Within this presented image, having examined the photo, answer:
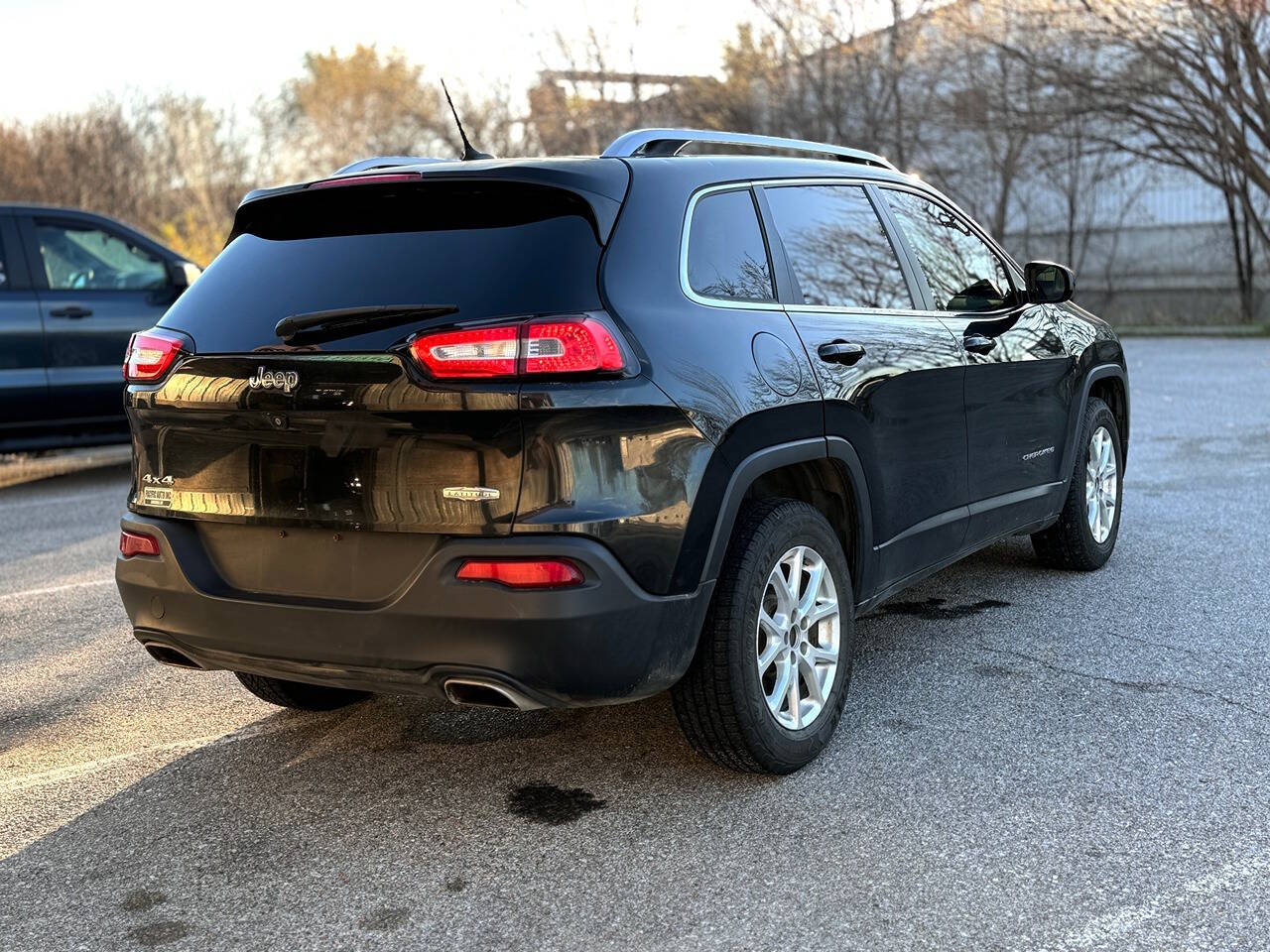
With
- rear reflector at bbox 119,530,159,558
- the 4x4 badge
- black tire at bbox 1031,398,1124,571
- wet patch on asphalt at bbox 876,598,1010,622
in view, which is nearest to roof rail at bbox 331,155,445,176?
the 4x4 badge

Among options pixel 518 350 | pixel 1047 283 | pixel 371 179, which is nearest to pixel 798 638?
pixel 518 350

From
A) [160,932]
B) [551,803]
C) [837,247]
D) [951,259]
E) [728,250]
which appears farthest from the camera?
[951,259]

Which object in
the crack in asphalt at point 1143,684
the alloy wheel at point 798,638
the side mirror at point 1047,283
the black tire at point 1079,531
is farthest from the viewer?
the black tire at point 1079,531

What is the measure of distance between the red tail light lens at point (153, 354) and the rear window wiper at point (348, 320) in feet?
1.33

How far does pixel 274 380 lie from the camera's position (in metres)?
3.39

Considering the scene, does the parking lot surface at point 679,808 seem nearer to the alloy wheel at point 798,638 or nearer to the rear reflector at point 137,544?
the alloy wheel at point 798,638

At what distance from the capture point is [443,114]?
37.7 meters

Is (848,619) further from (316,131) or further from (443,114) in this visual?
(316,131)

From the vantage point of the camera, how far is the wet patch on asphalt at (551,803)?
3594mm

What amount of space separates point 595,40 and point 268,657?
27985 millimetres

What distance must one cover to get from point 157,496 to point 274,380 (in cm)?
58

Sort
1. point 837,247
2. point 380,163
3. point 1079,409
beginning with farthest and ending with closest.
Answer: point 1079,409 → point 837,247 → point 380,163

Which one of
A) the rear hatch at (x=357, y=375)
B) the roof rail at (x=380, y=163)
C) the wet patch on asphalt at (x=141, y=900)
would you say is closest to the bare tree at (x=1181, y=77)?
the roof rail at (x=380, y=163)

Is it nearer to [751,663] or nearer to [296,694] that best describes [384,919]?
[751,663]
